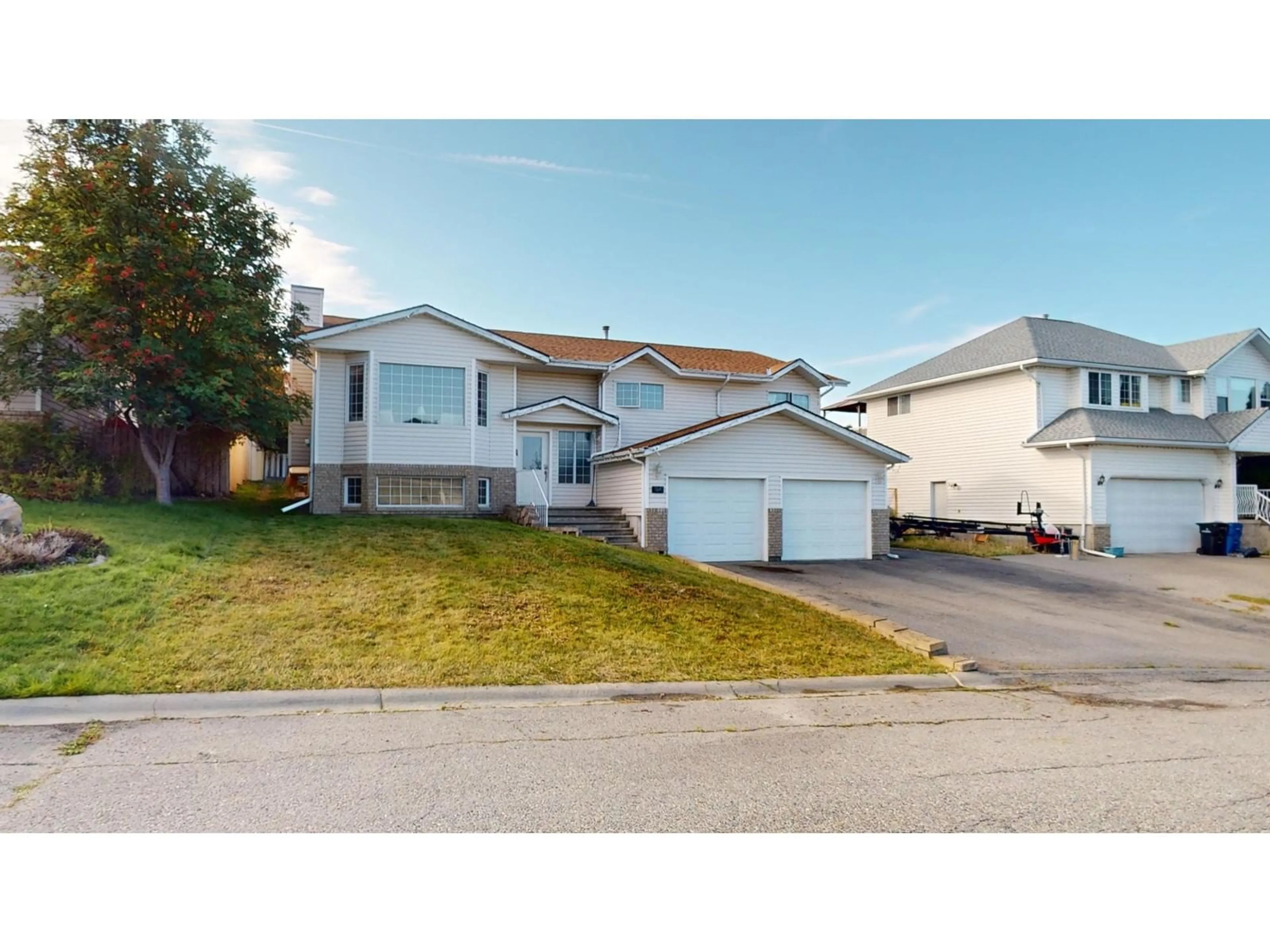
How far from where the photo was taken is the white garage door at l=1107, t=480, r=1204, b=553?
71.6 feet

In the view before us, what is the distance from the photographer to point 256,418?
1470 cm

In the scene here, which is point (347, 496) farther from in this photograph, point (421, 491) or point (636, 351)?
point (636, 351)

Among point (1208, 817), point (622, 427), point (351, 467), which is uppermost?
point (622, 427)

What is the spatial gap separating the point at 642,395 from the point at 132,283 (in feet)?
40.6

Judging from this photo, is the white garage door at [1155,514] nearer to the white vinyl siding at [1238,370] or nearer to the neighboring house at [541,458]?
the white vinyl siding at [1238,370]

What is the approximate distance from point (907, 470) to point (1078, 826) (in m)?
Result: 25.8

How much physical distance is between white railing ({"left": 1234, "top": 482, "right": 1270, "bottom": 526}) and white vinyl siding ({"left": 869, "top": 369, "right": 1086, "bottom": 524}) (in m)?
5.78

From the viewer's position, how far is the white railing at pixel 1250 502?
22500mm

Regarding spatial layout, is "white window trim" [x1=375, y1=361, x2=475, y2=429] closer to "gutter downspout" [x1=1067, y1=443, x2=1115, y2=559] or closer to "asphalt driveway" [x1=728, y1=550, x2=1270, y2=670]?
"asphalt driveway" [x1=728, y1=550, x2=1270, y2=670]

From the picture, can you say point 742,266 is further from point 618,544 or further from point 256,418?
point 256,418

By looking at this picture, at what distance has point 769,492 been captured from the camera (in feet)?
56.9

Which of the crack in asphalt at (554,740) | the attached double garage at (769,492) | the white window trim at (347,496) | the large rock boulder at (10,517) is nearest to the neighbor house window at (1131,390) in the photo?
the attached double garage at (769,492)

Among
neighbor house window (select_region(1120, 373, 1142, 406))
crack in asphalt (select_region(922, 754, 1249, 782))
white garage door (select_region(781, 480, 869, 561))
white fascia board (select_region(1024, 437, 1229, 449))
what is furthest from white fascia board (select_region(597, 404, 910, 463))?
crack in asphalt (select_region(922, 754, 1249, 782))
